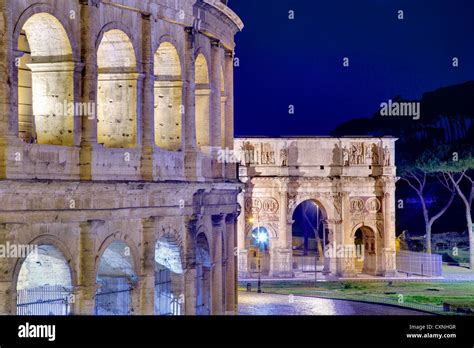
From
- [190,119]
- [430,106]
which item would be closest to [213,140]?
[190,119]

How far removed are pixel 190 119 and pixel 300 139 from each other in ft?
79.2

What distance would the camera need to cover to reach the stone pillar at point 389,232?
154 ft

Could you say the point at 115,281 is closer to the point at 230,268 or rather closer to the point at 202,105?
the point at 202,105

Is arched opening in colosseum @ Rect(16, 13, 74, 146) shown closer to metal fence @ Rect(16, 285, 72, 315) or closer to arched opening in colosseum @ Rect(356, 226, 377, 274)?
metal fence @ Rect(16, 285, 72, 315)

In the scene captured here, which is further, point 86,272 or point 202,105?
point 202,105

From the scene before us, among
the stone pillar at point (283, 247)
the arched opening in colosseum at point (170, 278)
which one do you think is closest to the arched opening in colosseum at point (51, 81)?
the arched opening in colosseum at point (170, 278)

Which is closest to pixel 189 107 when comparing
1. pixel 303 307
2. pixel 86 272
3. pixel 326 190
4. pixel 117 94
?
pixel 117 94

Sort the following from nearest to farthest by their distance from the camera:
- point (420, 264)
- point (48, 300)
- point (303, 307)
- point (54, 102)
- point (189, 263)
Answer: point (48, 300), point (54, 102), point (189, 263), point (303, 307), point (420, 264)

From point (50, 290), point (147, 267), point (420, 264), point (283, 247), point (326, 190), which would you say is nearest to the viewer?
point (50, 290)

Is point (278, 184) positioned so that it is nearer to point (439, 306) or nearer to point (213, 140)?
point (439, 306)

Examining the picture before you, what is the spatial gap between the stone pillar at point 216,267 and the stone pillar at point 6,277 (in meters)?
9.16

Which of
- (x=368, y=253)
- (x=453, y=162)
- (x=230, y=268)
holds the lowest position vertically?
(x=368, y=253)

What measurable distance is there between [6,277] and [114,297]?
178 inches

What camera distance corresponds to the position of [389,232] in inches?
1859
